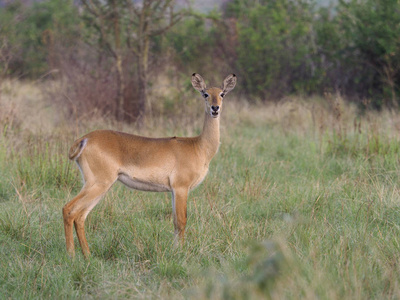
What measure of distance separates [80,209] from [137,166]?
59cm

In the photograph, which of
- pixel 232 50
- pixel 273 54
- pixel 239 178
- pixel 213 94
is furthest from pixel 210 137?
pixel 232 50

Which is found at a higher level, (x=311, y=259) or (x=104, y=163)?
(x=104, y=163)

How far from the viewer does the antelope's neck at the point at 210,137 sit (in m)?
5.03

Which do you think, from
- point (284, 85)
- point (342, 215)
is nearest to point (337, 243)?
point (342, 215)

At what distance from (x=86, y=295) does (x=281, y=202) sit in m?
2.54

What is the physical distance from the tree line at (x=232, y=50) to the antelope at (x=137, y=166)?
4.95 meters

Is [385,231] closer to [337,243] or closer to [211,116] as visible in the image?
[337,243]

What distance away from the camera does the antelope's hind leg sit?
4.35 m

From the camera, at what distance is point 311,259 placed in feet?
12.0

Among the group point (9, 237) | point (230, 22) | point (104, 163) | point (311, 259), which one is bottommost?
point (9, 237)

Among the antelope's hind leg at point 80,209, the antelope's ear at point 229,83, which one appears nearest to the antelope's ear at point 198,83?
the antelope's ear at point 229,83

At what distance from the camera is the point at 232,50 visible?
14.6 m

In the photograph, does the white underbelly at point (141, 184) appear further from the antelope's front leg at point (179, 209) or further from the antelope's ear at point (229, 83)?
the antelope's ear at point (229, 83)

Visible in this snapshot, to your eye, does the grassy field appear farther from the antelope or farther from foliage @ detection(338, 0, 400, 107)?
foliage @ detection(338, 0, 400, 107)
